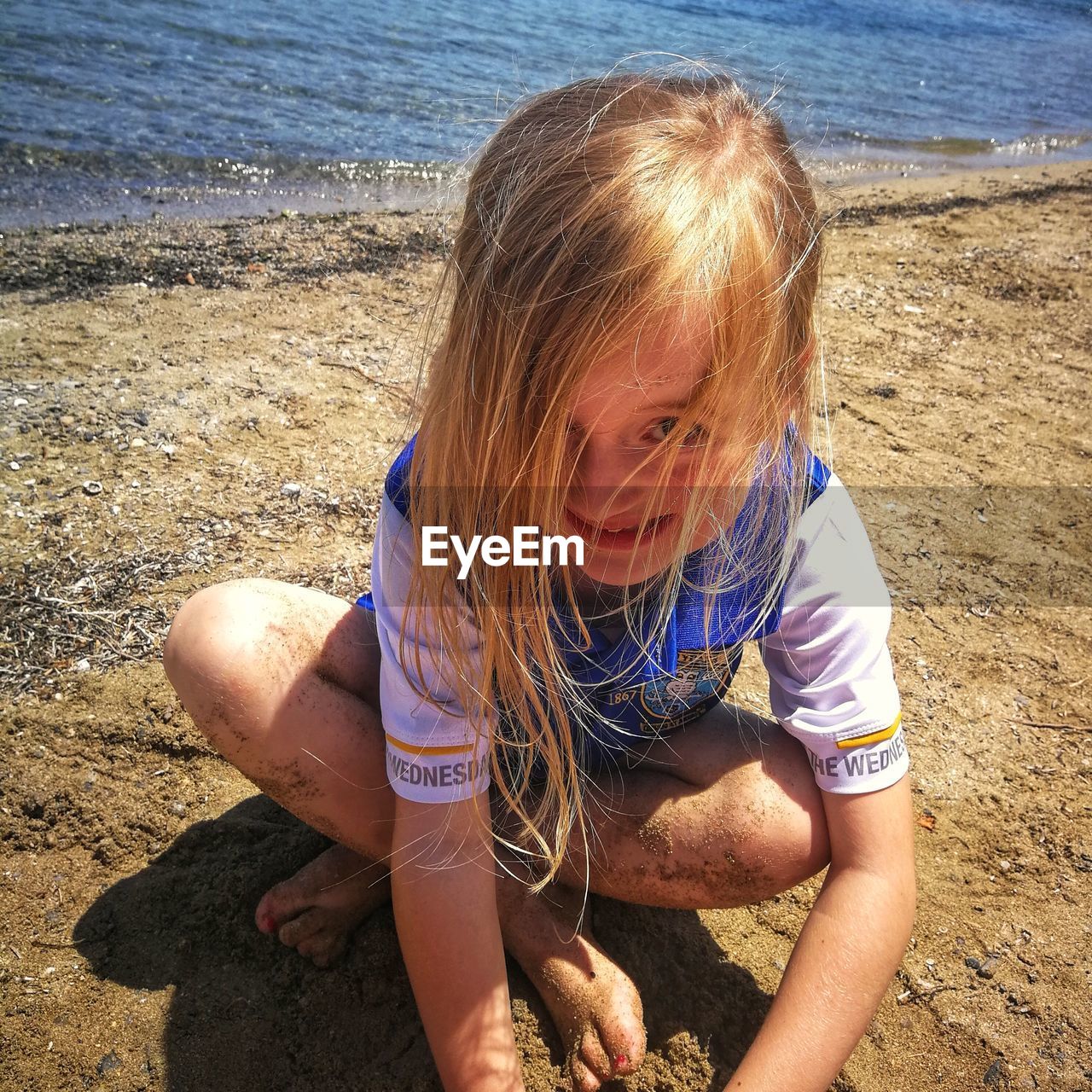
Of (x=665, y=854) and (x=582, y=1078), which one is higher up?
(x=665, y=854)

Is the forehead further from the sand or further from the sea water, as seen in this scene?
the sand

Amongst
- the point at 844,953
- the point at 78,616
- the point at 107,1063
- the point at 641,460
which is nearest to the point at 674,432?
the point at 641,460

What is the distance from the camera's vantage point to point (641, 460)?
52.0 inches

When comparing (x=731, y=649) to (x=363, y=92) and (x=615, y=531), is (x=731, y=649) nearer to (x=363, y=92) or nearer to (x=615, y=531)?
(x=615, y=531)

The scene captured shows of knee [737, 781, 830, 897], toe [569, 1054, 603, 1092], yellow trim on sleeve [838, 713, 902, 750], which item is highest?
yellow trim on sleeve [838, 713, 902, 750]

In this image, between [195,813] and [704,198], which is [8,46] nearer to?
[195,813]

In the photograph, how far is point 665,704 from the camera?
1.71 m

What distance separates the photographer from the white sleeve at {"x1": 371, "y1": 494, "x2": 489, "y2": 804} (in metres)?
1.50

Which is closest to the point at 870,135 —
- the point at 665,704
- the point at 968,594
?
the point at 968,594

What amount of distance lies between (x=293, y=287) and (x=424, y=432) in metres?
3.02

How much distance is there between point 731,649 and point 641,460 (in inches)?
19.9

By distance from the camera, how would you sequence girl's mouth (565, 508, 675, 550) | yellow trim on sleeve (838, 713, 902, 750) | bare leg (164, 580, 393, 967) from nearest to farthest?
girl's mouth (565, 508, 675, 550) < yellow trim on sleeve (838, 713, 902, 750) < bare leg (164, 580, 393, 967)

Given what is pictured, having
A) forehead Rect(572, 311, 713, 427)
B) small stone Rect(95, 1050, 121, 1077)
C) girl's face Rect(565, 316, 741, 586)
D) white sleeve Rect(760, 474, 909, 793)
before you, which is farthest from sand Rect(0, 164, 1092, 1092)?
forehead Rect(572, 311, 713, 427)

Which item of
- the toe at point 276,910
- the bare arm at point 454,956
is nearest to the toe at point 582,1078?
the bare arm at point 454,956
